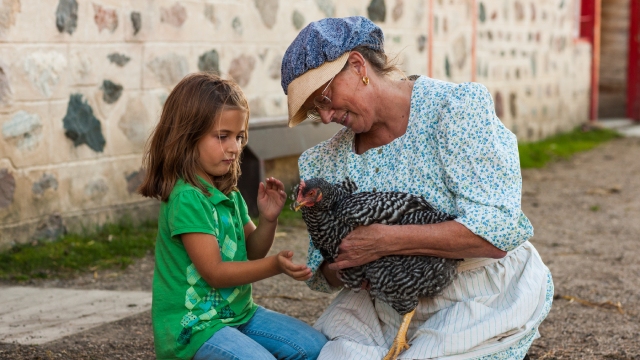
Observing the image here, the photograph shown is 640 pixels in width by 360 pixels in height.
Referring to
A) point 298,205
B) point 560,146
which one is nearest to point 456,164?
point 298,205

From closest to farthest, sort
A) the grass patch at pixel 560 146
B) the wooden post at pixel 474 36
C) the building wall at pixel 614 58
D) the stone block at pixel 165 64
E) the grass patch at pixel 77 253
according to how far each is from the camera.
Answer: the grass patch at pixel 77 253 < the stone block at pixel 165 64 < the wooden post at pixel 474 36 < the grass patch at pixel 560 146 < the building wall at pixel 614 58

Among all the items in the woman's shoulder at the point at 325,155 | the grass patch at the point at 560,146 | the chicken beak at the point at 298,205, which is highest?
the woman's shoulder at the point at 325,155

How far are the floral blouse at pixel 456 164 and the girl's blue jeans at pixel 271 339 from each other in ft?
0.73

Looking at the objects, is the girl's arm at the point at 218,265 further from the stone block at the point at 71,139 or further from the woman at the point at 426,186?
the stone block at the point at 71,139

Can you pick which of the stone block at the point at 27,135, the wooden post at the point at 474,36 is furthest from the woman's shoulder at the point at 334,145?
the wooden post at the point at 474,36

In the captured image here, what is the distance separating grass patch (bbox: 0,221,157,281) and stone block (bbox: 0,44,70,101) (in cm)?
90

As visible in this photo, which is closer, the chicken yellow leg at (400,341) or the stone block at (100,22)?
the chicken yellow leg at (400,341)

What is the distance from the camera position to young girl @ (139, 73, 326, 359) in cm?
256

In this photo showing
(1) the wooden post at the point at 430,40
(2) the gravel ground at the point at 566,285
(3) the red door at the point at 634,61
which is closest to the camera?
(2) the gravel ground at the point at 566,285

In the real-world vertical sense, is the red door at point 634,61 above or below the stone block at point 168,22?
below

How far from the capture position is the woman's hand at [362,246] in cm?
252

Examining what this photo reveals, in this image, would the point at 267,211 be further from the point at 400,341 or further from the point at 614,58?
the point at 614,58

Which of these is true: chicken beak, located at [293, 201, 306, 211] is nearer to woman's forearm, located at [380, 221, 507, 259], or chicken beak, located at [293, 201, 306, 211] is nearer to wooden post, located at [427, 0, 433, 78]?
woman's forearm, located at [380, 221, 507, 259]

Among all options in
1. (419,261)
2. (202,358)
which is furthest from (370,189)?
(202,358)
